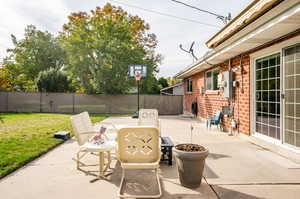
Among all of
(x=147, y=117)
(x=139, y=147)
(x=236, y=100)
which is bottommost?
(x=139, y=147)

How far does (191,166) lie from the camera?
2752mm

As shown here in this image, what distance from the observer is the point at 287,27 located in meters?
3.78

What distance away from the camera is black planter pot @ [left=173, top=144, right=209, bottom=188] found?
2.70 meters

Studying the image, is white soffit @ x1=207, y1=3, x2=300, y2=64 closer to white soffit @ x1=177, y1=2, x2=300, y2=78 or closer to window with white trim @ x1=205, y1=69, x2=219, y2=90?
white soffit @ x1=177, y1=2, x2=300, y2=78

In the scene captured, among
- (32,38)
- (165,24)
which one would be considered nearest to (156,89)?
(165,24)

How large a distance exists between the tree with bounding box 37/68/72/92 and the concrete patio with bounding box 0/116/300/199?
15059 millimetres

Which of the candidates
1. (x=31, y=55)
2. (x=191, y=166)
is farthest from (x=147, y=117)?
(x=31, y=55)

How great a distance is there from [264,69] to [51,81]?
58.2ft

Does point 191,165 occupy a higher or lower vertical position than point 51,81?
lower

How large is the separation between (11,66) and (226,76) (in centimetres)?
3230

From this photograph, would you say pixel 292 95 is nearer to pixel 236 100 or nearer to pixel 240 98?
pixel 240 98

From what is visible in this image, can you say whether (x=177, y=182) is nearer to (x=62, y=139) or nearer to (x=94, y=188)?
(x=94, y=188)

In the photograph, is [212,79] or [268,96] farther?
[212,79]

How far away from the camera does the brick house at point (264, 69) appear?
3622mm
